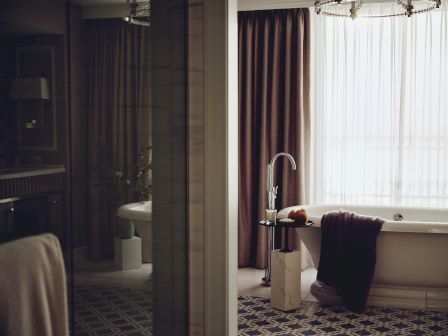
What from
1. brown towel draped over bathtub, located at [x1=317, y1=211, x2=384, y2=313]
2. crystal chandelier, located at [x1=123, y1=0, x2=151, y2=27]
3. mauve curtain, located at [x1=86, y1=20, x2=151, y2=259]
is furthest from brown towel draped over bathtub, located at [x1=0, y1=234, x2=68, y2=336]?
brown towel draped over bathtub, located at [x1=317, y1=211, x2=384, y2=313]

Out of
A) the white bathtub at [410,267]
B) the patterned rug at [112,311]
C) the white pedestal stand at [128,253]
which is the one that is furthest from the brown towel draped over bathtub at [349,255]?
the white pedestal stand at [128,253]

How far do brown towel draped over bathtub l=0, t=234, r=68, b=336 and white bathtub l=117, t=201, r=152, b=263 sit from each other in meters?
0.36

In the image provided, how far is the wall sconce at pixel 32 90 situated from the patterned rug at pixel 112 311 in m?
0.44

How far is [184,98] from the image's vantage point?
2027mm

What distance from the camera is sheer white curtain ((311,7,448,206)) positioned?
457 cm

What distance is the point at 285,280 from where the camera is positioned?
12.1 feet

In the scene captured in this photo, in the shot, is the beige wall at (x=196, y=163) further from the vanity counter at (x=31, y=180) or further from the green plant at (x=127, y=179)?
the vanity counter at (x=31, y=180)

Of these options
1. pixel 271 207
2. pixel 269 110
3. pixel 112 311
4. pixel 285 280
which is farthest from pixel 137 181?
pixel 269 110

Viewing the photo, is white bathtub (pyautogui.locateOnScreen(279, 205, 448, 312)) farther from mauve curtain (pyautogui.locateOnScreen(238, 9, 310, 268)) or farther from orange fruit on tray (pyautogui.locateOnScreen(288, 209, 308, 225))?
mauve curtain (pyautogui.locateOnScreen(238, 9, 310, 268))

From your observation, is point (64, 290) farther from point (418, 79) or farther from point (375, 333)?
point (418, 79)

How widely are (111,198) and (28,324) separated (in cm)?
45

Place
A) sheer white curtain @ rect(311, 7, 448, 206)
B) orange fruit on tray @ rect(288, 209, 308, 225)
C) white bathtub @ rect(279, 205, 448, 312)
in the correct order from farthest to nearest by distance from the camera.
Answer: sheer white curtain @ rect(311, 7, 448, 206)
orange fruit on tray @ rect(288, 209, 308, 225)
white bathtub @ rect(279, 205, 448, 312)

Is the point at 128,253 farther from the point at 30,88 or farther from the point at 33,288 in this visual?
the point at 30,88

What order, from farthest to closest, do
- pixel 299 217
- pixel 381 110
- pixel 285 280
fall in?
pixel 381 110
pixel 299 217
pixel 285 280
